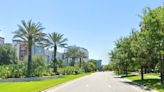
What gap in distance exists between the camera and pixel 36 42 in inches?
2758

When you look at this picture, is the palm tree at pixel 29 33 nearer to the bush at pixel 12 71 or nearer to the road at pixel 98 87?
the bush at pixel 12 71

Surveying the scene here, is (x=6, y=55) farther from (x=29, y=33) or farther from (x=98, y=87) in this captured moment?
(x=98, y=87)

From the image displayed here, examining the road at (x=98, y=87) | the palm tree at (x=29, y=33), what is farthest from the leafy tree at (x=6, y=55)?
the road at (x=98, y=87)

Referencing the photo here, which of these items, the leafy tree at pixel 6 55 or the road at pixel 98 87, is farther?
the leafy tree at pixel 6 55

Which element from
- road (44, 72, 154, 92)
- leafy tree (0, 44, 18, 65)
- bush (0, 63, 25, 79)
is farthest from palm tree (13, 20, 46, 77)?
leafy tree (0, 44, 18, 65)

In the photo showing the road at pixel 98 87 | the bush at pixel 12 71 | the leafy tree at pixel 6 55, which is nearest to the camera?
the road at pixel 98 87

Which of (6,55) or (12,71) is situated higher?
(6,55)

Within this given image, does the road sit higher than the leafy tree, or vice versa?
the leafy tree

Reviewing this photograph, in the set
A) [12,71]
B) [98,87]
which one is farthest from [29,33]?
[98,87]

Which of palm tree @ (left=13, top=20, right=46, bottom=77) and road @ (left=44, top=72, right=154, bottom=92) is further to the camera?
palm tree @ (left=13, top=20, right=46, bottom=77)

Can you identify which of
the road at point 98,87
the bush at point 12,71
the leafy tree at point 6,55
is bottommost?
the road at point 98,87

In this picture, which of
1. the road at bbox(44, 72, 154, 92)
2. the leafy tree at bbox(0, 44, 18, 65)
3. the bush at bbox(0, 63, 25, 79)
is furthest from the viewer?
the leafy tree at bbox(0, 44, 18, 65)

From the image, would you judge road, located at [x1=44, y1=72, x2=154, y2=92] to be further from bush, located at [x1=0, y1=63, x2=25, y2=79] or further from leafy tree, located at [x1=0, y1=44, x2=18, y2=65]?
leafy tree, located at [x1=0, y1=44, x2=18, y2=65]

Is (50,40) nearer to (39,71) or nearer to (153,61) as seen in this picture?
(39,71)
